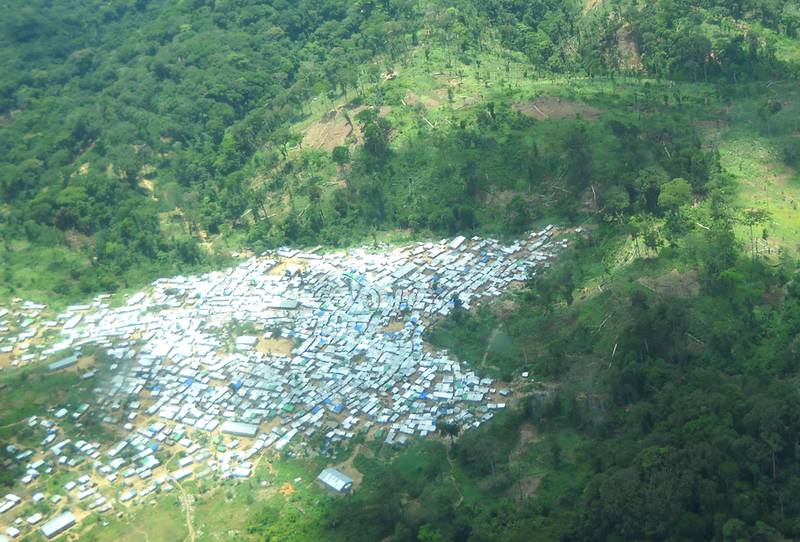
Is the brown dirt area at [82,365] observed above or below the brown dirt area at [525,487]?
above

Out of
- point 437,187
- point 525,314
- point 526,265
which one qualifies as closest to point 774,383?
point 525,314

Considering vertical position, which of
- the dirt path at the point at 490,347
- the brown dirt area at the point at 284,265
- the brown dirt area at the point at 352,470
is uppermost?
the brown dirt area at the point at 284,265

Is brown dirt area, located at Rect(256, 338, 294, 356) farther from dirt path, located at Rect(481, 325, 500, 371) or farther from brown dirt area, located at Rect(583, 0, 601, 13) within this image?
brown dirt area, located at Rect(583, 0, 601, 13)

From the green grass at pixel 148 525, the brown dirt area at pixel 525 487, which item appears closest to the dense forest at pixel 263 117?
the brown dirt area at pixel 525 487

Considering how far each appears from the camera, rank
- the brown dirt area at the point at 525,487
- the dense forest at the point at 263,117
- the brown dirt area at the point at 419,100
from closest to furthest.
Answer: the brown dirt area at the point at 525,487
the dense forest at the point at 263,117
the brown dirt area at the point at 419,100

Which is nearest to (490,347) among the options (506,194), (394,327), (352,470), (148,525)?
(394,327)

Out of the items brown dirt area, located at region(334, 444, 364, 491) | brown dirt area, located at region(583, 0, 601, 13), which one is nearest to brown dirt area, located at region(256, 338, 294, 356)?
brown dirt area, located at region(334, 444, 364, 491)

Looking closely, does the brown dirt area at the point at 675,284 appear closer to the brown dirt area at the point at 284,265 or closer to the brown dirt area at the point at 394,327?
the brown dirt area at the point at 394,327

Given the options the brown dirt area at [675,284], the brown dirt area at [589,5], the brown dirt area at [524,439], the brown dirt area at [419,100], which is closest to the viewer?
the brown dirt area at [524,439]
